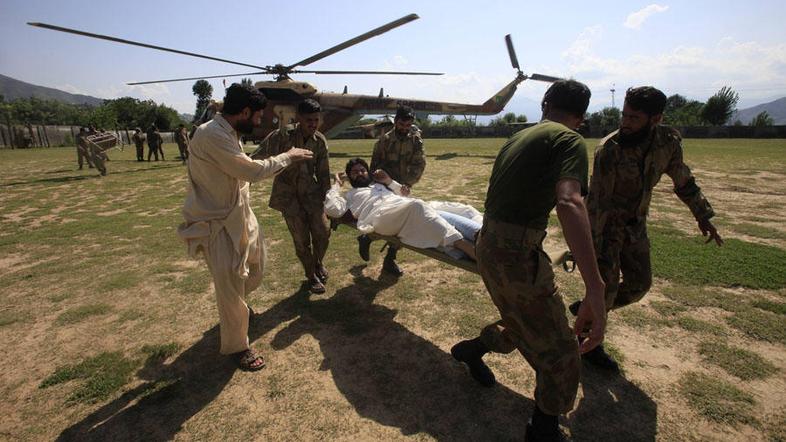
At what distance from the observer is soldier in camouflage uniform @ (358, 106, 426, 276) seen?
15.5 feet

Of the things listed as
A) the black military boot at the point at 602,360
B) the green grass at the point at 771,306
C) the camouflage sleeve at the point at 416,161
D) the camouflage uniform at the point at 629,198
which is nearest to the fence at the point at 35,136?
the camouflage sleeve at the point at 416,161

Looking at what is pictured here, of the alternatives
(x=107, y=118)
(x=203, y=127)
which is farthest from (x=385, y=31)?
(x=107, y=118)

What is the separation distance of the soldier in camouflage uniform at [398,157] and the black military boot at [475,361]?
2.03 m

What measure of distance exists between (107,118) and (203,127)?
5141 centimetres

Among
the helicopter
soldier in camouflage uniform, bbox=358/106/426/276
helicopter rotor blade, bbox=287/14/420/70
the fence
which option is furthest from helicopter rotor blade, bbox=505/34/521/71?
the fence

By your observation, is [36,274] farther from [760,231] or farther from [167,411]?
[760,231]

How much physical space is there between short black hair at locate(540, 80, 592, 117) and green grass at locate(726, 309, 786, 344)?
271cm

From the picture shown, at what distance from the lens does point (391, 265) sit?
4781 millimetres

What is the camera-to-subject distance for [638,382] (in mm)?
2750

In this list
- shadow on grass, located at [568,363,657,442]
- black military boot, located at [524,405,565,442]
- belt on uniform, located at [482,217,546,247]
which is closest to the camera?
belt on uniform, located at [482,217,546,247]

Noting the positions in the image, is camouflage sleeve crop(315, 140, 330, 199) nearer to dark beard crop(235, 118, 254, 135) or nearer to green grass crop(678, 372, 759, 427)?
dark beard crop(235, 118, 254, 135)

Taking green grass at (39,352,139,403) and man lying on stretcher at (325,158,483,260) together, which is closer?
green grass at (39,352,139,403)

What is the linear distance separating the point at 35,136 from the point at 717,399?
138ft

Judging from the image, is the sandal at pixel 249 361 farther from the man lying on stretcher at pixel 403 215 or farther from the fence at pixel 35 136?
the fence at pixel 35 136
